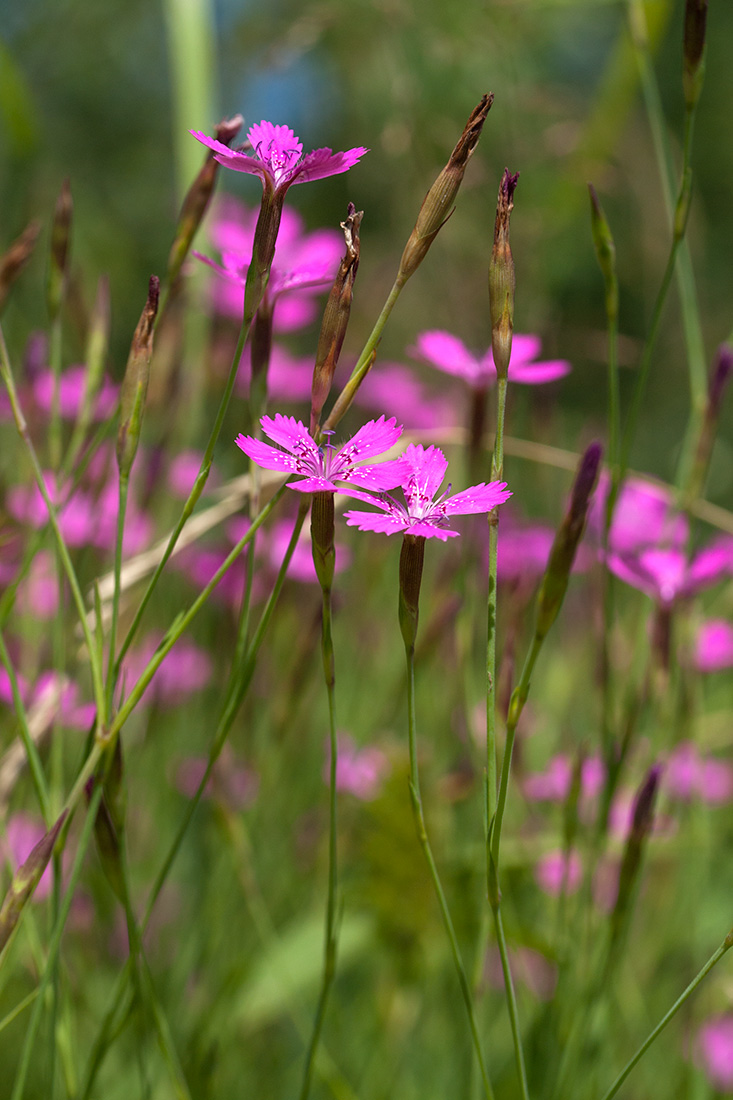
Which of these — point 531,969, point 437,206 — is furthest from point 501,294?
point 531,969

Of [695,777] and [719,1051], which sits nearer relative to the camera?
[695,777]

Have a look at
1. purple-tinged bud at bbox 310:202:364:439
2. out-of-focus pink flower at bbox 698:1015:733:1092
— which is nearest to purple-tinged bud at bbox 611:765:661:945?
purple-tinged bud at bbox 310:202:364:439

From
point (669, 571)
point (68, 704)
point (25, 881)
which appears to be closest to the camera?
point (25, 881)

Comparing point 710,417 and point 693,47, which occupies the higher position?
point 693,47

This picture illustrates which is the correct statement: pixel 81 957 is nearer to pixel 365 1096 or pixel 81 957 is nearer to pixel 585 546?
pixel 365 1096

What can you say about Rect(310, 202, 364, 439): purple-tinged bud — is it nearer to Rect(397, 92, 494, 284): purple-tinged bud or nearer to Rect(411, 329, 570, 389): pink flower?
Rect(397, 92, 494, 284): purple-tinged bud

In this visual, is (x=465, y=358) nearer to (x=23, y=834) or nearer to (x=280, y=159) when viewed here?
(x=280, y=159)

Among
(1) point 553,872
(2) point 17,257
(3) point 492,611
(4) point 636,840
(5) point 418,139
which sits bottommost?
(1) point 553,872

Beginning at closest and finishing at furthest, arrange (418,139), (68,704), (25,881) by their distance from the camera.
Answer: (25,881), (68,704), (418,139)
